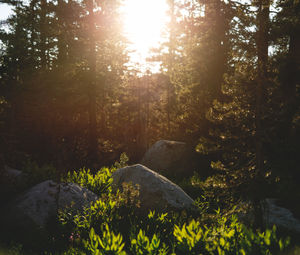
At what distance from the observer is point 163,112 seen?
26250mm

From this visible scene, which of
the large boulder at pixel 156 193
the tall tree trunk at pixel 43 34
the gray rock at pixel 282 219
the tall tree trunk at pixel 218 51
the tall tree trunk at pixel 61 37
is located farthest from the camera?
the tall tree trunk at pixel 43 34

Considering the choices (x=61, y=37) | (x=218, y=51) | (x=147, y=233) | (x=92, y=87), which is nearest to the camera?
(x=147, y=233)

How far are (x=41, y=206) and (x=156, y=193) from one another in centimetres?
309

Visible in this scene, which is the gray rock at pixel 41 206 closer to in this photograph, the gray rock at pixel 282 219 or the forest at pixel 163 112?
the forest at pixel 163 112

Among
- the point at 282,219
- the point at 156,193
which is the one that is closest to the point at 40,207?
the point at 156,193

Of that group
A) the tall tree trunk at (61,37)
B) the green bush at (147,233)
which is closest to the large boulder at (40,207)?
the green bush at (147,233)

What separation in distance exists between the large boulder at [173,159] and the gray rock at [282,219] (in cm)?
774

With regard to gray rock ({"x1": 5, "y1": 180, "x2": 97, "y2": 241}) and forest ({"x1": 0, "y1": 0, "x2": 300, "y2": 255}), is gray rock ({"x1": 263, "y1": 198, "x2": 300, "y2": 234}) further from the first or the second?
gray rock ({"x1": 5, "y1": 180, "x2": 97, "y2": 241})

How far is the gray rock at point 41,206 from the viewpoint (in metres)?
6.86

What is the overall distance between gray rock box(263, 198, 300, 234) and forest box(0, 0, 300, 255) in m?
0.22

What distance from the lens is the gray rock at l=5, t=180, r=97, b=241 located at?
686cm

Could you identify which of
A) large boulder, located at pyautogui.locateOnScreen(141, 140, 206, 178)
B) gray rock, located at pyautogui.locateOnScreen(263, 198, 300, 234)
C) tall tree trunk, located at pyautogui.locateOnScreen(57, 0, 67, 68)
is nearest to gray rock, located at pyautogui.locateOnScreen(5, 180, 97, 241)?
gray rock, located at pyautogui.locateOnScreen(263, 198, 300, 234)

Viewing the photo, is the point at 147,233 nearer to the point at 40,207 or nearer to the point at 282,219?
the point at 40,207

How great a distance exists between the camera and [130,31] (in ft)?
61.5
